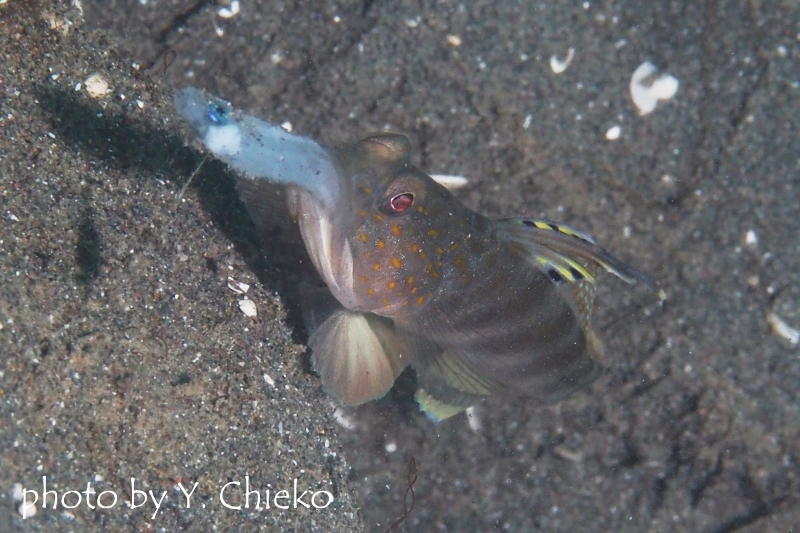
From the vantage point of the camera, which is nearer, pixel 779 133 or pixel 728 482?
pixel 779 133

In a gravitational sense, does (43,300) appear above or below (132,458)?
above

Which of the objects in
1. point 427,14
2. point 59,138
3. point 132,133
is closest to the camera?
point 59,138

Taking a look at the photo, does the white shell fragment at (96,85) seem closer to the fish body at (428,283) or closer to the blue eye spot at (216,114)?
the fish body at (428,283)

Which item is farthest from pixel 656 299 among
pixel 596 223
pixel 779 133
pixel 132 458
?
pixel 132 458

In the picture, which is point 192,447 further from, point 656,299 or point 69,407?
point 656,299

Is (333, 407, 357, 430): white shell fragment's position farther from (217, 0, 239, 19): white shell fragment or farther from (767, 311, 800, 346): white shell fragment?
(767, 311, 800, 346): white shell fragment

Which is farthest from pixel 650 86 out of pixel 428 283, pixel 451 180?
pixel 428 283

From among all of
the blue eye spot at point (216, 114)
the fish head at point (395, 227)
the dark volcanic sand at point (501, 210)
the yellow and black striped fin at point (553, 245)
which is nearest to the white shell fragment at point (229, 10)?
the dark volcanic sand at point (501, 210)

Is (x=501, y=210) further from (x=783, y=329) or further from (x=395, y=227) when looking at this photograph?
(x=783, y=329)
